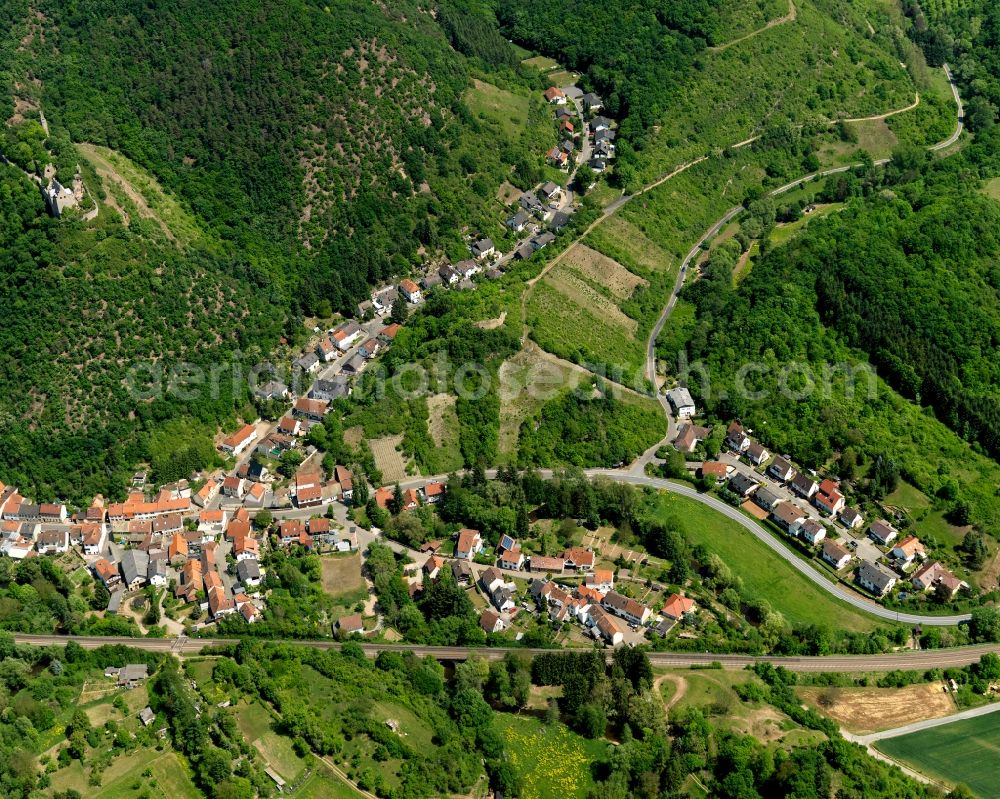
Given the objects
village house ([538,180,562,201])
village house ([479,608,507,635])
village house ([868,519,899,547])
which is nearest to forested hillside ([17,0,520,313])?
village house ([538,180,562,201])

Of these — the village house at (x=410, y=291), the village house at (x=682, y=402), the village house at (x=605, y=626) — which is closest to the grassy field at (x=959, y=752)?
the village house at (x=605, y=626)

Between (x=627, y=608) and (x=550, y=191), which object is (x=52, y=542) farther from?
(x=550, y=191)

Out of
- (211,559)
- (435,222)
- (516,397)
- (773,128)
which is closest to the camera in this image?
(211,559)

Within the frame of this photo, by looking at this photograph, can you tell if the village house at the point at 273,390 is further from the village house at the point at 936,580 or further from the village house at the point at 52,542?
the village house at the point at 936,580

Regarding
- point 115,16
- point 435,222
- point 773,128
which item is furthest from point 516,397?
point 115,16

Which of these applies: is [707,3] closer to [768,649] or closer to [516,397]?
[516,397]

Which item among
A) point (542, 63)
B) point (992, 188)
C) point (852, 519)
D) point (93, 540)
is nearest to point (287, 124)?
point (542, 63)
